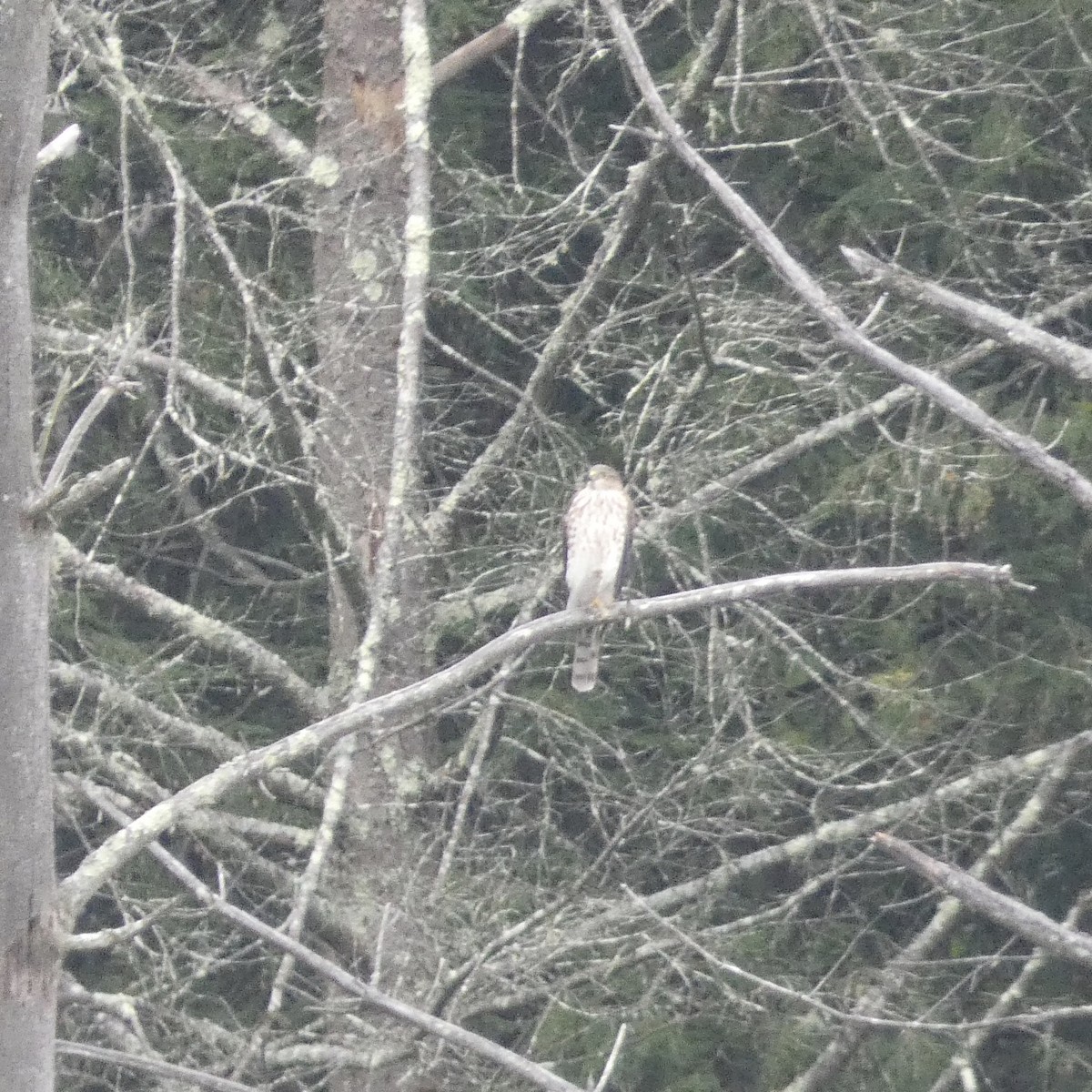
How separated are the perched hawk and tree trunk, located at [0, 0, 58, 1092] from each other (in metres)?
2.48

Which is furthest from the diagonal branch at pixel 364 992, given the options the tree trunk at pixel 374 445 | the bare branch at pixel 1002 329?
the bare branch at pixel 1002 329

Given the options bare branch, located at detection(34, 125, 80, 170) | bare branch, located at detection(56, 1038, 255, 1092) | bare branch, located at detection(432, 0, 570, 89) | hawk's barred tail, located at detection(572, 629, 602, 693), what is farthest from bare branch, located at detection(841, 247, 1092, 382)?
bare branch, located at detection(432, 0, 570, 89)

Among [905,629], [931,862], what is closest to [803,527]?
[905,629]

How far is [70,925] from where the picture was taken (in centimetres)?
309

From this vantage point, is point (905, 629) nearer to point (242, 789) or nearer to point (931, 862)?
point (242, 789)

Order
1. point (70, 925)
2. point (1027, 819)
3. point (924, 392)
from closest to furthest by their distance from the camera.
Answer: point (70, 925) → point (924, 392) → point (1027, 819)

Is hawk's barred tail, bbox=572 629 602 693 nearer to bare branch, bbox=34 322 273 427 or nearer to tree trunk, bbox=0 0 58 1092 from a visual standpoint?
bare branch, bbox=34 322 273 427

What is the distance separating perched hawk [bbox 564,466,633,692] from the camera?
5.39m

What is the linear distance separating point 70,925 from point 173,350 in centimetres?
263

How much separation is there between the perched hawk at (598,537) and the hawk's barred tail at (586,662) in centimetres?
4

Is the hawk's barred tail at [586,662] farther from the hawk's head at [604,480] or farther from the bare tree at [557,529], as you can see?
the hawk's head at [604,480]

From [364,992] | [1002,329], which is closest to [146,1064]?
[364,992]

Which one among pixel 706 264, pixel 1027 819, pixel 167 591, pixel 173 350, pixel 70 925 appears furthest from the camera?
pixel 167 591

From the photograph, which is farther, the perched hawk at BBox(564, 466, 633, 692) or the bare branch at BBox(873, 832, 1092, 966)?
the perched hawk at BBox(564, 466, 633, 692)
